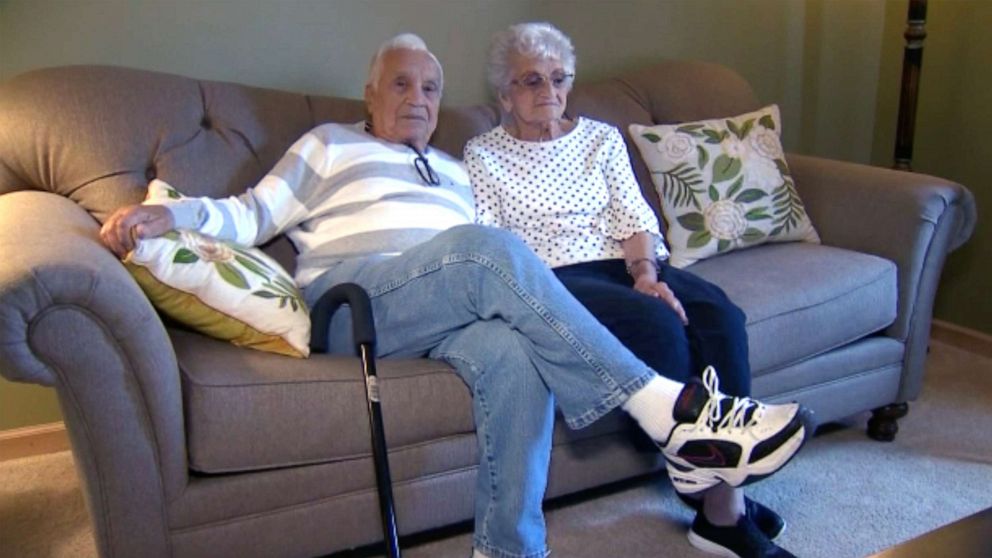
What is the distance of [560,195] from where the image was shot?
6.82 feet

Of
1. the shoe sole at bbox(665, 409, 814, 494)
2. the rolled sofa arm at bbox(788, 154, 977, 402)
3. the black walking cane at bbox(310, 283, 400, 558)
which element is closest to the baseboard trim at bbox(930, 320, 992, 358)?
the rolled sofa arm at bbox(788, 154, 977, 402)

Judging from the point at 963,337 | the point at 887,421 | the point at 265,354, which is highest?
the point at 265,354

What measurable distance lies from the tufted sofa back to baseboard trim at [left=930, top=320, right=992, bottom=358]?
1.80m

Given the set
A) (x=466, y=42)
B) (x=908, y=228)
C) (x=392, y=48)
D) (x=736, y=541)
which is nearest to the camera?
(x=736, y=541)

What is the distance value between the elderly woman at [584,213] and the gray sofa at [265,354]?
0.14 metres

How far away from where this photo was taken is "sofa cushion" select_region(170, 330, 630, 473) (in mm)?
1455

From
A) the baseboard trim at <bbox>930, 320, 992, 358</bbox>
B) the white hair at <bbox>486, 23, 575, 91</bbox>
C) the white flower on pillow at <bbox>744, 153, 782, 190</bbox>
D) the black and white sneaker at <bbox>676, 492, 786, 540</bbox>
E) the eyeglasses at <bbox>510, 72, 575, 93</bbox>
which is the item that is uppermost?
the white hair at <bbox>486, 23, 575, 91</bbox>

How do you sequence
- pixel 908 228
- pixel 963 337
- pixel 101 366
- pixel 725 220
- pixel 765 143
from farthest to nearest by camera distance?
pixel 963 337 < pixel 765 143 < pixel 725 220 < pixel 908 228 < pixel 101 366

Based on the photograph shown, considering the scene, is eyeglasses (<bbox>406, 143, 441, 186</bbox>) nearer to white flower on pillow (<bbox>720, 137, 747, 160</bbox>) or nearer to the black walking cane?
the black walking cane

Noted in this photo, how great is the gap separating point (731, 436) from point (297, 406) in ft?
2.45

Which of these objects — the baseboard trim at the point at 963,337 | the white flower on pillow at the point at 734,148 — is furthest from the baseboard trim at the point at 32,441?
the baseboard trim at the point at 963,337

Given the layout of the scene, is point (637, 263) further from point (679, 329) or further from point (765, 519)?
point (765, 519)

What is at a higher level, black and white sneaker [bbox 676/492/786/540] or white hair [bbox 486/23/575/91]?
white hair [bbox 486/23/575/91]

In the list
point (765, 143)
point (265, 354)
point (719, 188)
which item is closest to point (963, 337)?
point (765, 143)
